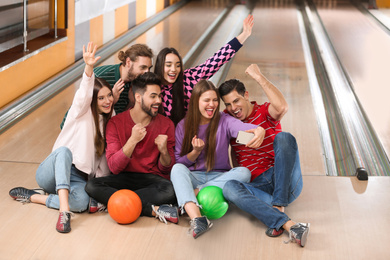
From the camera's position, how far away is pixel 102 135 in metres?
2.79

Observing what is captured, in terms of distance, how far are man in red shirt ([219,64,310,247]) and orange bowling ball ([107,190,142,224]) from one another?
42 cm

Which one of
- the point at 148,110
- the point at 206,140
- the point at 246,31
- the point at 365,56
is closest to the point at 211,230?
the point at 206,140

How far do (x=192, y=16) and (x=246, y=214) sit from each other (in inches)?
265

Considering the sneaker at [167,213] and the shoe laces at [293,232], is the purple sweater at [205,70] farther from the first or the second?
the shoe laces at [293,232]

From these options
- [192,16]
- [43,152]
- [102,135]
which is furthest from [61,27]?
[192,16]

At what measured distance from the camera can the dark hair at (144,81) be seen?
2775 millimetres

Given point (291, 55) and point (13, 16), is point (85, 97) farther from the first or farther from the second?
point (291, 55)

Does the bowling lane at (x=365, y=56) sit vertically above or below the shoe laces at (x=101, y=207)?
above

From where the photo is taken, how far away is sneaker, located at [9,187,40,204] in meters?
2.70

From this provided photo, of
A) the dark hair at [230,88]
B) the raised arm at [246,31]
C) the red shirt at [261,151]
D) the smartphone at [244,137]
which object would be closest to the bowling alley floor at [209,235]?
the red shirt at [261,151]

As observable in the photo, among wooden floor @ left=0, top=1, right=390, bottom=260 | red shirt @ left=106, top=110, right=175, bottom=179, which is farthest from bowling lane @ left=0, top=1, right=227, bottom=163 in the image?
red shirt @ left=106, top=110, right=175, bottom=179

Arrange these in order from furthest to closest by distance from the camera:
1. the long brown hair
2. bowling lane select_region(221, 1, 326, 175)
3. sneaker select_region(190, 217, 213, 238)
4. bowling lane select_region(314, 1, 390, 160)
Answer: bowling lane select_region(314, 1, 390, 160), bowling lane select_region(221, 1, 326, 175), the long brown hair, sneaker select_region(190, 217, 213, 238)

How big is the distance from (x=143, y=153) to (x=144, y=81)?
0.36 m

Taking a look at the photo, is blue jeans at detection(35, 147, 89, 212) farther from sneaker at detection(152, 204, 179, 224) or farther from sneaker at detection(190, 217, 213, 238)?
sneaker at detection(190, 217, 213, 238)
